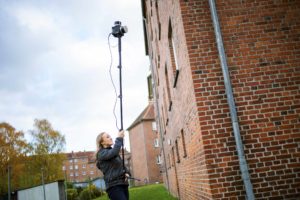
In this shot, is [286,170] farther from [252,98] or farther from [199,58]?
[199,58]

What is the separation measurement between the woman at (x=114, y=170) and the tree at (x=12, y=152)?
39561 millimetres

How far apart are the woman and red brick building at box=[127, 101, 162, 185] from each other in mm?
38767

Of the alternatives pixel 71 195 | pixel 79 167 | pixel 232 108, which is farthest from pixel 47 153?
pixel 79 167

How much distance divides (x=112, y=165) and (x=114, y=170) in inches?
3.1

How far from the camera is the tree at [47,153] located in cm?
4728

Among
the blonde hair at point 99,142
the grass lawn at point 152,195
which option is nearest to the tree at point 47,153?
the grass lawn at point 152,195

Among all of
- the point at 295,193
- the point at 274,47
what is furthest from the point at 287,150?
the point at 274,47

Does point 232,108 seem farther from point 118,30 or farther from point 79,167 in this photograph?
point 79,167

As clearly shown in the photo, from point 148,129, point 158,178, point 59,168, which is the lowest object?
point 158,178

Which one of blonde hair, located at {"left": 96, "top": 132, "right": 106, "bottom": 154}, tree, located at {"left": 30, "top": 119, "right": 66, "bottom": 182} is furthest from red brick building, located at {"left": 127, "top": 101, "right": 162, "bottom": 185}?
blonde hair, located at {"left": 96, "top": 132, "right": 106, "bottom": 154}

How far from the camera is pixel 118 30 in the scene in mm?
4898

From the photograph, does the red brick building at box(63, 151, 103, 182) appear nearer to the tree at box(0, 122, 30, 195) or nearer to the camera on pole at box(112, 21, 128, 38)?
the tree at box(0, 122, 30, 195)

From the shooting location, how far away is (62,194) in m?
15.8

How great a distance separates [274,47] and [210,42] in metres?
1.07
